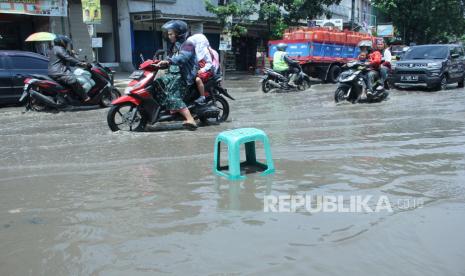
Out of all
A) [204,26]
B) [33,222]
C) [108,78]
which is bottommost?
[33,222]

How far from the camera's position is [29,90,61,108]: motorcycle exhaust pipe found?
10.2 meters

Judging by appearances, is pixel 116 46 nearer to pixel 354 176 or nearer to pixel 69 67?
pixel 69 67

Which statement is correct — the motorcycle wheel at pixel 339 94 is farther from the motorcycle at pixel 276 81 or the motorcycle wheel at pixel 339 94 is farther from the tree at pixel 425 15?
the tree at pixel 425 15

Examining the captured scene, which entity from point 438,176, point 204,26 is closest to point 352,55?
point 204,26

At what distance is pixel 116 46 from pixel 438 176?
1988 cm

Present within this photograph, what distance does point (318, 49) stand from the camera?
62.5 feet

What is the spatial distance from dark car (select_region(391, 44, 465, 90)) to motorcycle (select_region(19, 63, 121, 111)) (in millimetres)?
9463

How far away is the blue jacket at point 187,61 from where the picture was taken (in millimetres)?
7593

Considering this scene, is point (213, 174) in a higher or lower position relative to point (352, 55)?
lower

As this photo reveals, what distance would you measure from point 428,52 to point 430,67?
4.16 feet

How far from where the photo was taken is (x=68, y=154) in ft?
21.1

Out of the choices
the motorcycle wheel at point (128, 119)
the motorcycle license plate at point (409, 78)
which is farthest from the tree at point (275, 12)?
the motorcycle wheel at point (128, 119)

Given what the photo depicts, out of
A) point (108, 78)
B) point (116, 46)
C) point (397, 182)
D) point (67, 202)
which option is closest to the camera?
point (67, 202)

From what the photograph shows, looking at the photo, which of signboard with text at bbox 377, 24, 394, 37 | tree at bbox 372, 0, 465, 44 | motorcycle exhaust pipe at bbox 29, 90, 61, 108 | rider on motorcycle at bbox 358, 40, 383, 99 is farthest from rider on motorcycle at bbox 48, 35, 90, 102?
signboard with text at bbox 377, 24, 394, 37
